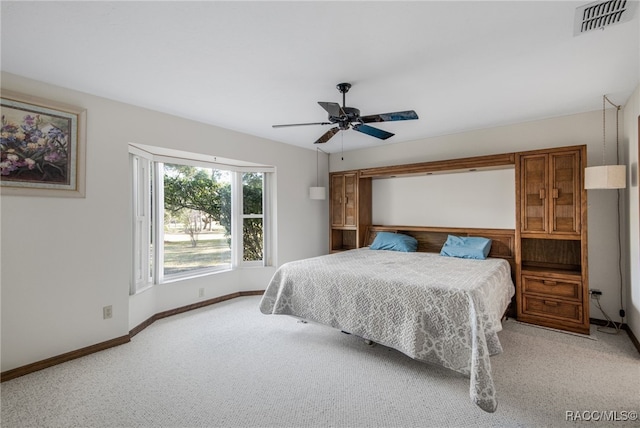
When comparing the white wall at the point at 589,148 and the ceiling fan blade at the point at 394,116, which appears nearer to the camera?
the ceiling fan blade at the point at 394,116

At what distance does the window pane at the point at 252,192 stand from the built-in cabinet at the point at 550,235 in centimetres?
299

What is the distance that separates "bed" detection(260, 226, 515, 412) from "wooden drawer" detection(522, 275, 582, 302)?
0.18 m

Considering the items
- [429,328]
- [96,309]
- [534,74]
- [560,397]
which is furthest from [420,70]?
[96,309]

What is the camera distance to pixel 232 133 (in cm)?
418

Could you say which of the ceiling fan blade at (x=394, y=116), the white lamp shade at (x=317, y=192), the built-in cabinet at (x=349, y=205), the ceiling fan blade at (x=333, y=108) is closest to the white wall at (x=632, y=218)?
the ceiling fan blade at (x=394, y=116)

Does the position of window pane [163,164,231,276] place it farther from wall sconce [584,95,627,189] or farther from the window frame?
wall sconce [584,95,627,189]

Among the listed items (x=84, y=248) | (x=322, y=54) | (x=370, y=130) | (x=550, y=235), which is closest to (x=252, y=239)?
(x=84, y=248)

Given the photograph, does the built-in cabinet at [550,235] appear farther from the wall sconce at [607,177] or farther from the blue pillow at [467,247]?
the blue pillow at [467,247]

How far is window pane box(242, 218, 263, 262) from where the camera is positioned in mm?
4812

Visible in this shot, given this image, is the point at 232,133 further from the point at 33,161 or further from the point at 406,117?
the point at 406,117

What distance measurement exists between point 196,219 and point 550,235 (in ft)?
14.8

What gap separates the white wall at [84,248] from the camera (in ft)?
7.95

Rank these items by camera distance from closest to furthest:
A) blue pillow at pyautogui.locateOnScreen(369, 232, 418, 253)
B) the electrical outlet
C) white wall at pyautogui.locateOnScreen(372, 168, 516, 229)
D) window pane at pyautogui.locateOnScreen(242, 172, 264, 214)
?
the electrical outlet < white wall at pyautogui.locateOnScreen(372, 168, 516, 229) < blue pillow at pyautogui.locateOnScreen(369, 232, 418, 253) < window pane at pyautogui.locateOnScreen(242, 172, 264, 214)

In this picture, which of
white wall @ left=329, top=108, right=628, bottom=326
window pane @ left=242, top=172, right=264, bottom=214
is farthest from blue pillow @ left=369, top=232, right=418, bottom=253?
window pane @ left=242, top=172, right=264, bottom=214
